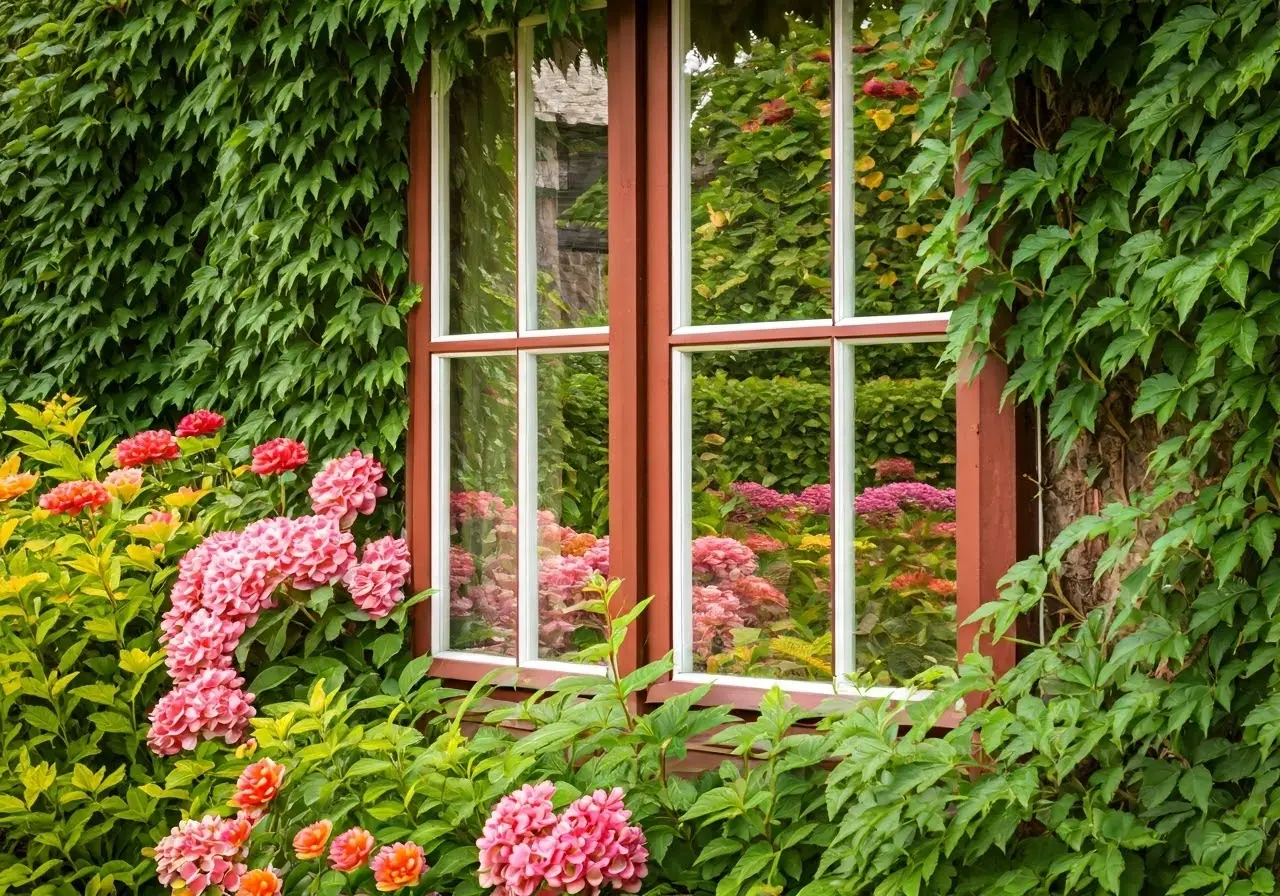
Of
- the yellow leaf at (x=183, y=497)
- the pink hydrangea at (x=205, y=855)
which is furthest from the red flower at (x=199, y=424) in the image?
the pink hydrangea at (x=205, y=855)

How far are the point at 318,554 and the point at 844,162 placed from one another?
1.76 m

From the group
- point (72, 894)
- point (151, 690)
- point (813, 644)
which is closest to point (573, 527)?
point (813, 644)

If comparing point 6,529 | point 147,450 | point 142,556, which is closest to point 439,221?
point 147,450

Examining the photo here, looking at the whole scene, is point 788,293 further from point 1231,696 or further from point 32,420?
point 32,420

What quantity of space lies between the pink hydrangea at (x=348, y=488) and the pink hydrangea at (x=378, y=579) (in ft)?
0.41

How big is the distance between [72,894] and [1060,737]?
8.06 ft

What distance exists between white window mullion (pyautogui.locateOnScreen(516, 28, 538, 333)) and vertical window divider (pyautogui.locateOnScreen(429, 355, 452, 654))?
33 cm

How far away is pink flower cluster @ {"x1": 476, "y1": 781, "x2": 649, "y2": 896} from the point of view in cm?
252

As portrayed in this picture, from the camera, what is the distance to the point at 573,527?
11.0 feet

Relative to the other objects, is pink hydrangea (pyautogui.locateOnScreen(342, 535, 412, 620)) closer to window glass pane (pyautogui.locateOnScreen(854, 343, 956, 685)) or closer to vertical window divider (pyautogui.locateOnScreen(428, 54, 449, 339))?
vertical window divider (pyautogui.locateOnScreen(428, 54, 449, 339))

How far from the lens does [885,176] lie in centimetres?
286

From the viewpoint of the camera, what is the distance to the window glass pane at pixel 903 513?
276cm

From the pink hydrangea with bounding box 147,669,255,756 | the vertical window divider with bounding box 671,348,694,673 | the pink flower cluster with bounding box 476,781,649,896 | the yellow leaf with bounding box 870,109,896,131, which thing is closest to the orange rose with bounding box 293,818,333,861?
the pink flower cluster with bounding box 476,781,649,896

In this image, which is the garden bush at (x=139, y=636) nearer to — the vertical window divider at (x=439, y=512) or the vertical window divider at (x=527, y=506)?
the vertical window divider at (x=439, y=512)
